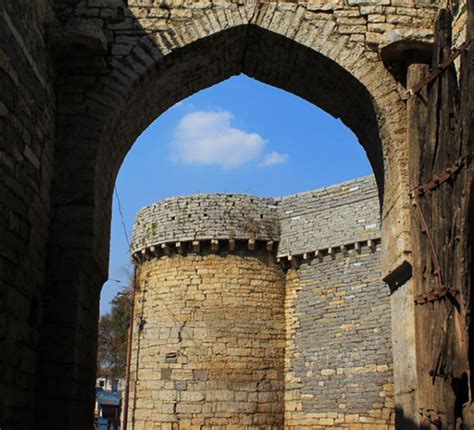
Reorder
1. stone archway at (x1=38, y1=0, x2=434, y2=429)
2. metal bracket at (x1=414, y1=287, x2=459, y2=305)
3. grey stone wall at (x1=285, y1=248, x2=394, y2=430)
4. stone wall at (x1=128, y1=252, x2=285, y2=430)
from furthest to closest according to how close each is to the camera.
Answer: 1. stone wall at (x1=128, y1=252, x2=285, y2=430)
2. grey stone wall at (x1=285, y1=248, x2=394, y2=430)
3. stone archway at (x1=38, y1=0, x2=434, y2=429)
4. metal bracket at (x1=414, y1=287, x2=459, y2=305)

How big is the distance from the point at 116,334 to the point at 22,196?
76.8 ft

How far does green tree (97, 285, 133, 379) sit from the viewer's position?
27500 millimetres

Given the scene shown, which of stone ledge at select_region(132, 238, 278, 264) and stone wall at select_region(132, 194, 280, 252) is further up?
stone wall at select_region(132, 194, 280, 252)

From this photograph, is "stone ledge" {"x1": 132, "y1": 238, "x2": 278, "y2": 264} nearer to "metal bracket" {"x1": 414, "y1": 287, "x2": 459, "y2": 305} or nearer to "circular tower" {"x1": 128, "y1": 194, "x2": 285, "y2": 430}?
"circular tower" {"x1": 128, "y1": 194, "x2": 285, "y2": 430}

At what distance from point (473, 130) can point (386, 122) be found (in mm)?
1295

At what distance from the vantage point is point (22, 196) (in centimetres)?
517

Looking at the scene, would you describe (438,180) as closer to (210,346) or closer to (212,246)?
(210,346)

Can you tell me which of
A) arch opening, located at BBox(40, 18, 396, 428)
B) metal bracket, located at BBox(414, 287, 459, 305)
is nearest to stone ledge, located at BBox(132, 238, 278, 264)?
arch opening, located at BBox(40, 18, 396, 428)

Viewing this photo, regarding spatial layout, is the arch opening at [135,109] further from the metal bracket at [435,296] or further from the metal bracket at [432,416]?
the metal bracket at [432,416]

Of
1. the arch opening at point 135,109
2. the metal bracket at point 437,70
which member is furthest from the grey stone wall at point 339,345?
the metal bracket at point 437,70

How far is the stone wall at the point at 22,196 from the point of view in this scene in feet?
15.8

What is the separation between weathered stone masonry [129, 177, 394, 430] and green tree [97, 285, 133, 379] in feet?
30.3

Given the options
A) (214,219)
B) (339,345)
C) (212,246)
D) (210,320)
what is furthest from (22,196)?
(339,345)

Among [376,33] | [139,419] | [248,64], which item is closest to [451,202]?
[376,33]
